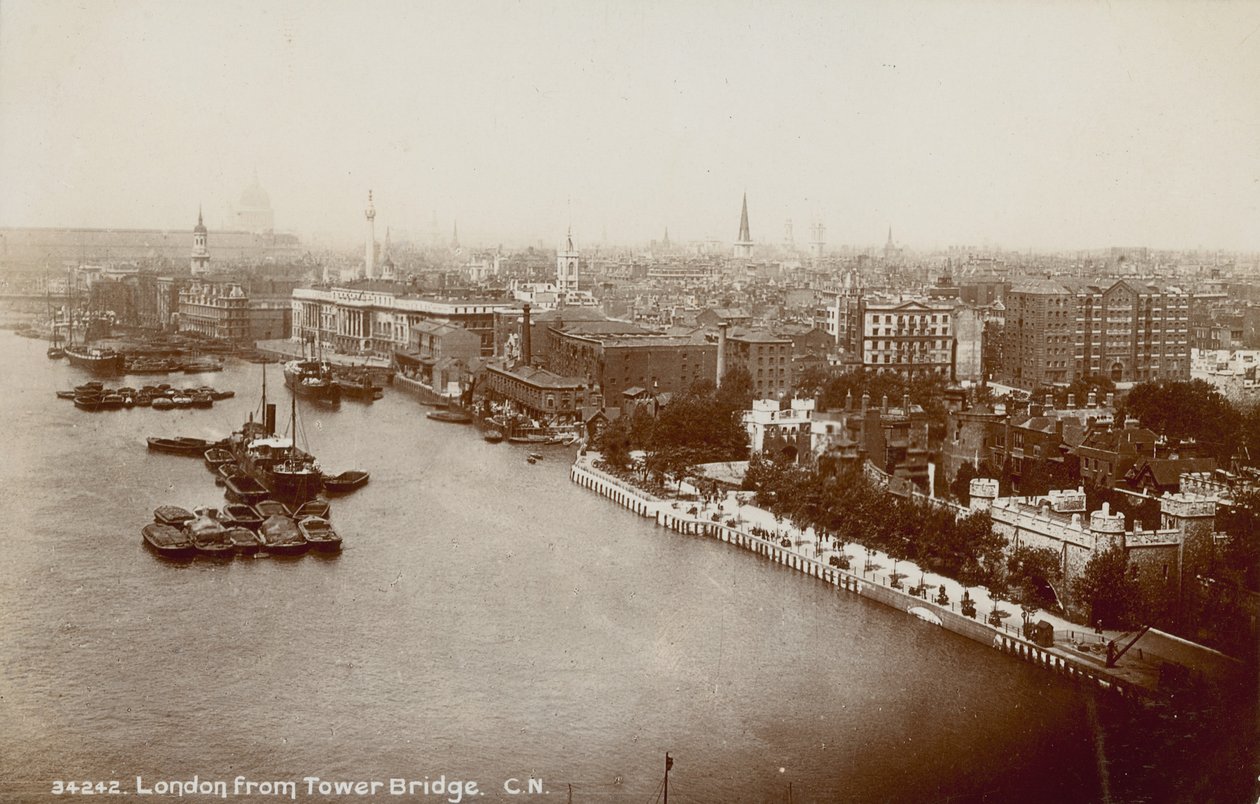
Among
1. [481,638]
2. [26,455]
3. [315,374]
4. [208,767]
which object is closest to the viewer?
[208,767]

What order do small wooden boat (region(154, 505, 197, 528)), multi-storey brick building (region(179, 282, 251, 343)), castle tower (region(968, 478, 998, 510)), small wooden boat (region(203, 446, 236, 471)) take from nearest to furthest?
castle tower (region(968, 478, 998, 510)) → small wooden boat (region(154, 505, 197, 528)) → small wooden boat (region(203, 446, 236, 471)) → multi-storey brick building (region(179, 282, 251, 343))

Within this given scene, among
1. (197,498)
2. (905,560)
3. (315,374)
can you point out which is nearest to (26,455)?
(197,498)

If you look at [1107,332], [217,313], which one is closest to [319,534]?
[1107,332]

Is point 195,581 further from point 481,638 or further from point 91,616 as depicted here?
point 481,638

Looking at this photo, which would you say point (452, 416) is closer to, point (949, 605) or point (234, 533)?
point (234, 533)

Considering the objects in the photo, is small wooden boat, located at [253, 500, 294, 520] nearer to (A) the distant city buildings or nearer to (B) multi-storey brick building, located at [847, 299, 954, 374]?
(B) multi-storey brick building, located at [847, 299, 954, 374]

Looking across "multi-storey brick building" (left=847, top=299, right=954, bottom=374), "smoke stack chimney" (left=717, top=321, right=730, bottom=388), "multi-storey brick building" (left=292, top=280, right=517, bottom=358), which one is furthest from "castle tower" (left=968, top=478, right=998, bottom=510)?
"multi-storey brick building" (left=292, top=280, right=517, bottom=358)
